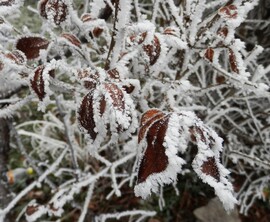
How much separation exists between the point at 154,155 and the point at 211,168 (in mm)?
123

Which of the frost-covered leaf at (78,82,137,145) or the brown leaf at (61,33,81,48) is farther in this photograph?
the brown leaf at (61,33,81,48)

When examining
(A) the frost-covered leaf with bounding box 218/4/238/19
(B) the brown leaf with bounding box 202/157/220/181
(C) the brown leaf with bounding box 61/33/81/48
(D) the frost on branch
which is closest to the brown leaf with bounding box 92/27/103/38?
(C) the brown leaf with bounding box 61/33/81/48

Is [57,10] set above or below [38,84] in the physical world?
above

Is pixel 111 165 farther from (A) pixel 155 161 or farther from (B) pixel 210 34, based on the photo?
(A) pixel 155 161

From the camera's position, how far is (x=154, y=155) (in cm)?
70

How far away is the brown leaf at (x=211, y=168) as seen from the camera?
2.38ft

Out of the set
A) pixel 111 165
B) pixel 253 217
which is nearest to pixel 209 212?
pixel 253 217

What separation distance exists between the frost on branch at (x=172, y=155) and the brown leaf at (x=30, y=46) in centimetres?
50

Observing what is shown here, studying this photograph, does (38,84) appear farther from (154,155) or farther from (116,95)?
(154,155)

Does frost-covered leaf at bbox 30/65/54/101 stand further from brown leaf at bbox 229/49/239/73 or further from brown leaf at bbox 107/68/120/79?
brown leaf at bbox 229/49/239/73

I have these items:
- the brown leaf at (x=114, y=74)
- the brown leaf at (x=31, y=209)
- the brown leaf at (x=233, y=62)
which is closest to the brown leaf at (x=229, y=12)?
the brown leaf at (x=233, y=62)

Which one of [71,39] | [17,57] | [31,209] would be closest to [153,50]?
[71,39]

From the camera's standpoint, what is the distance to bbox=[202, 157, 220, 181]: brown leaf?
2.38 feet

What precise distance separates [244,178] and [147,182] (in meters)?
2.15
